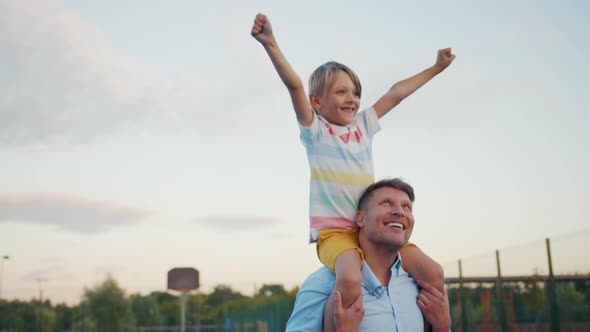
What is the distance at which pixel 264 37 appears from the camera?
132 inches

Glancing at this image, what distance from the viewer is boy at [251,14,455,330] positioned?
11.0 ft

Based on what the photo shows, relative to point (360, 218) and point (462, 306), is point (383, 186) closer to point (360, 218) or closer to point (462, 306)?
point (360, 218)

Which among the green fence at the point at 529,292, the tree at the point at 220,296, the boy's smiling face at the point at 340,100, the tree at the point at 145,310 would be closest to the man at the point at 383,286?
the boy's smiling face at the point at 340,100

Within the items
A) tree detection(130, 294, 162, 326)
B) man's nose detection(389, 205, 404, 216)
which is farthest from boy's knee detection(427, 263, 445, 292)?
tree detection(130, 294, 162, 326)

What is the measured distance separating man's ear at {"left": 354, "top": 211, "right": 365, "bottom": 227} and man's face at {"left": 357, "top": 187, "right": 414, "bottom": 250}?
2cm

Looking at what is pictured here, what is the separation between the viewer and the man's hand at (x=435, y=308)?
3354 millimetres

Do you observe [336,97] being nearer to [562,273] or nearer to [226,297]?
[562,273]

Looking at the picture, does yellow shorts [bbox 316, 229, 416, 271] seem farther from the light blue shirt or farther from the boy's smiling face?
the boy's smiling face

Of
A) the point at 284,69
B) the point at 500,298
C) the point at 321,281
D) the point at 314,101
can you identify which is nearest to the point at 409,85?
the point at 314,101

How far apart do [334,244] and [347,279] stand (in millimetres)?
243

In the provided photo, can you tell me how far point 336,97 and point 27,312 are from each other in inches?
1615

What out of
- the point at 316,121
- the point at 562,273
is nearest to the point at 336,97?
the point at 316,121

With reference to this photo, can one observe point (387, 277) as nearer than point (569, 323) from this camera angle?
Yes

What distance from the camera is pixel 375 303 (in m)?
3.31
